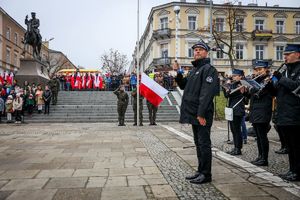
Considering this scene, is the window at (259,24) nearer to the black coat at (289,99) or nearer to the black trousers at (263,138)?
the black trousers at (263,138)

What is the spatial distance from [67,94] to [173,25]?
98.5 ft

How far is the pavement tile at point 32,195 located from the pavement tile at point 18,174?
87 centimetres

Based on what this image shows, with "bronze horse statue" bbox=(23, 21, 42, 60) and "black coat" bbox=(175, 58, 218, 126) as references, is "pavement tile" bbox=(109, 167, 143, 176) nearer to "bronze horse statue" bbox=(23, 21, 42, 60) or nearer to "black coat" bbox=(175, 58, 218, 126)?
"black coat" bbox=(175, 58, 218, 126)

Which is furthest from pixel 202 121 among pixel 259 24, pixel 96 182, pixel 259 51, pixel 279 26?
pixel 279 26

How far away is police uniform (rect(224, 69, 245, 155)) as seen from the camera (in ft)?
22.8

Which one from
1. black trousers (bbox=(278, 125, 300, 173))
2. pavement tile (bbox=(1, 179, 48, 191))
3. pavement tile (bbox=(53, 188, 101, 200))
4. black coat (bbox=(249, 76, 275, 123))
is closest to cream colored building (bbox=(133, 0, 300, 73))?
black coat (bbox=(249, 76, 275, 123))

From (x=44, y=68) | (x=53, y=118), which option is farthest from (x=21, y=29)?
(x=53, y=118)

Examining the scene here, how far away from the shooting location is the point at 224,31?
51.4 m

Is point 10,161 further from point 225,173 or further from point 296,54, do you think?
point 296,54

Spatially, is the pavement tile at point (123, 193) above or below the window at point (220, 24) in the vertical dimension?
below

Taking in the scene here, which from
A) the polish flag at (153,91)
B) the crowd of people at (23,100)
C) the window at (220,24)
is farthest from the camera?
the window at (220,24)

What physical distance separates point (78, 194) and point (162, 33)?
4802 centimetres

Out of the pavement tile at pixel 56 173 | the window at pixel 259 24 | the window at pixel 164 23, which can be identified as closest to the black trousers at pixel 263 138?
the pavement tile at pixel 56 173

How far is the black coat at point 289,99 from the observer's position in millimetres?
4578
